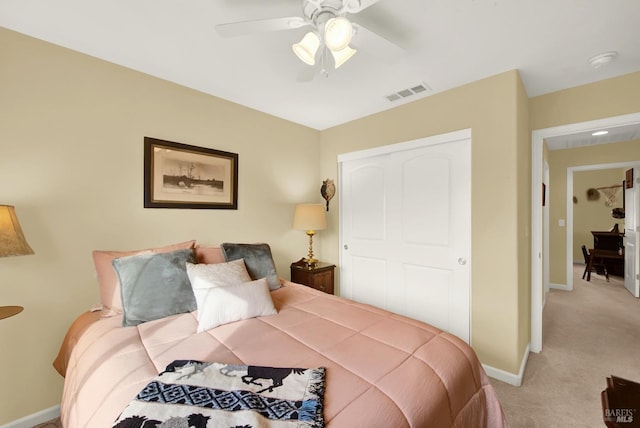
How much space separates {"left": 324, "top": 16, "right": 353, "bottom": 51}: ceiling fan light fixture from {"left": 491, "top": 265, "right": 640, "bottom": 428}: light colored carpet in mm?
1637

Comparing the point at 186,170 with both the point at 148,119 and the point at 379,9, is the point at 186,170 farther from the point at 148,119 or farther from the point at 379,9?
the point at 379,9

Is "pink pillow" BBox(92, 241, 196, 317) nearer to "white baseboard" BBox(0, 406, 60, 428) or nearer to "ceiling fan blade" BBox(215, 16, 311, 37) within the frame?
"white baseboard" BBox(0, 406, 60, 428)

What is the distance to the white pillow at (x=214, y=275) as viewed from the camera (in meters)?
1.67

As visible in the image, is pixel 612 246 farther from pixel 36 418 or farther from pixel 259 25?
pixel 36 418

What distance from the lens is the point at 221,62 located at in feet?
6.61

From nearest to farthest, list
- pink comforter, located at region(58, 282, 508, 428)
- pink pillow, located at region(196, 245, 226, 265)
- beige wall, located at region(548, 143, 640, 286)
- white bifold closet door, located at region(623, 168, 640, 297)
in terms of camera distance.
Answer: pink comforter, located at region(58, 282, 508, 428)
pink pillow, located at region(196, 245, 226, 265)
white bifold closet door, located at region(623, 168, 640, 297)
beige wall, located at region(548, 143, 640, 286)

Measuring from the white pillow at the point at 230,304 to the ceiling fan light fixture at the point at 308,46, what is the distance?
139 cm

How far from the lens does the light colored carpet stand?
5.86ft

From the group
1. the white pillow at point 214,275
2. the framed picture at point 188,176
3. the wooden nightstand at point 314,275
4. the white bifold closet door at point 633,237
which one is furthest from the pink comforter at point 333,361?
the white bifold closet door at point 633,237

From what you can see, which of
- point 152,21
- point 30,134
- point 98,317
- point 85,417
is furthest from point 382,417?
Answer: point 30,134

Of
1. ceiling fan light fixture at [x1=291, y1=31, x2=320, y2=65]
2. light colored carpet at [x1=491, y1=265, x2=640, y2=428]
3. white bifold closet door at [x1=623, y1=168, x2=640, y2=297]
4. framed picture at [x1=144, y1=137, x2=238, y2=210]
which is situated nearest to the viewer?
ceiling fan light fixture at [x1=291, y1=31, x2=320, y2=65]

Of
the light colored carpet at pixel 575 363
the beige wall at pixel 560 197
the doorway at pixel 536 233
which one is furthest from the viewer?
the beige wall at pixel 560 197

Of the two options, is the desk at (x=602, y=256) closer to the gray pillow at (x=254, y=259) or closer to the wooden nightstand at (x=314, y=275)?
the wooden nightstand at (x=314, y=275)

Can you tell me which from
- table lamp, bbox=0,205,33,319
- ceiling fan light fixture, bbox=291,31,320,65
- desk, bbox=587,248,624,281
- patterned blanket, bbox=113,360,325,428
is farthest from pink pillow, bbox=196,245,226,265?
desk, bbox=587,248,624,281
